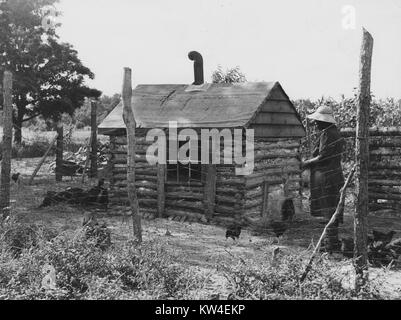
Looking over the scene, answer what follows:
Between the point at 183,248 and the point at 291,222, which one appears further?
the point at 291,222

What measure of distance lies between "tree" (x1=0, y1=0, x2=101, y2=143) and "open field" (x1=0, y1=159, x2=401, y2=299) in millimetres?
17800

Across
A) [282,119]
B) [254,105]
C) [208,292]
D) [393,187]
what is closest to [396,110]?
[393,187]

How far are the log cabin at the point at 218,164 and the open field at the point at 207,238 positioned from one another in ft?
1.79

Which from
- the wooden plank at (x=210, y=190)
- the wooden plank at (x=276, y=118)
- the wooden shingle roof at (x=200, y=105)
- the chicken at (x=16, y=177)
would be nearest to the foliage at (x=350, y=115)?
the wooden plank at (x=276, y=118)

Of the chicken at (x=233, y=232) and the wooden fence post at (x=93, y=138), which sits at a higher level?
the wooden fence post at (x=93, y=138)

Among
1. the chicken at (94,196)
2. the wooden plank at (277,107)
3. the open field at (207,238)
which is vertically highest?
the wooden plank at (277,107)

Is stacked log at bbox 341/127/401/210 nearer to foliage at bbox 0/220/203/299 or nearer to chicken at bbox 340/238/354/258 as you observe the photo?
chicken at bbox 340/238/354/258

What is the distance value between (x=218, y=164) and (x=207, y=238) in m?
2.07

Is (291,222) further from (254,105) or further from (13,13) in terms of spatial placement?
(13,13)

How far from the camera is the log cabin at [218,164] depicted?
11.0m

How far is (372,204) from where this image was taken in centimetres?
1264

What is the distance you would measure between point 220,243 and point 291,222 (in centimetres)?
270

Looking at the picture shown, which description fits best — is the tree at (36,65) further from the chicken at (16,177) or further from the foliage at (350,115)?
the foliage at (350,115)

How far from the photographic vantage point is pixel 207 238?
9.72 metres
